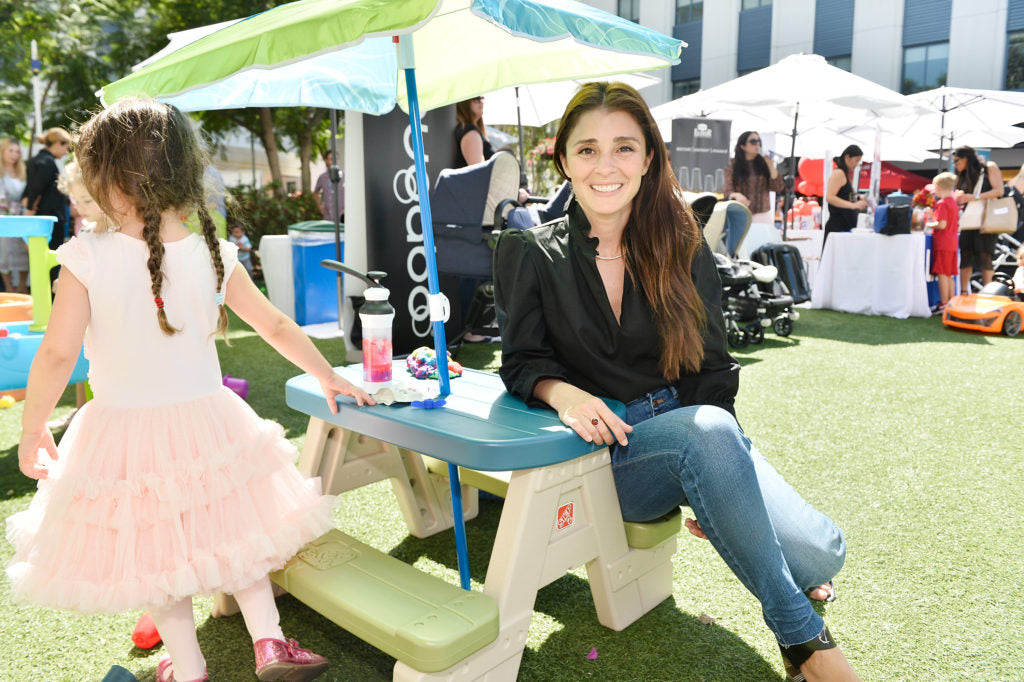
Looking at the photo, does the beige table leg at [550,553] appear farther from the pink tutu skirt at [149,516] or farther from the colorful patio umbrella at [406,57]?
the pink tutu skirt at [149,516]

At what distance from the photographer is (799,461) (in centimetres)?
373

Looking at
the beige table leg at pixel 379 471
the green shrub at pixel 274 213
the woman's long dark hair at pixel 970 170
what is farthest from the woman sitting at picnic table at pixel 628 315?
the green shrub at pixel 274 213

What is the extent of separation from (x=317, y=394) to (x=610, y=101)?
48.7 inches

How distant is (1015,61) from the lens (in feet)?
65.1

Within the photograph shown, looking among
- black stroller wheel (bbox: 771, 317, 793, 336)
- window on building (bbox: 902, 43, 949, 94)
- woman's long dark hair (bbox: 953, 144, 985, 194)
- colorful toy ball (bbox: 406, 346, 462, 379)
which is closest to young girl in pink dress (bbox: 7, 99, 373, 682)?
colorful toy ball (bbox: 406, 346, 462, 379)

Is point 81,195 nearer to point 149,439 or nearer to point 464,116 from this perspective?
point 149,439

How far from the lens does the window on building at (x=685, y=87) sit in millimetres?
25359

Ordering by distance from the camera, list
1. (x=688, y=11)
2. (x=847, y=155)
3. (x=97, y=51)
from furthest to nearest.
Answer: (x=688, y=11), (x=97, y=51), (x=847, y=155)

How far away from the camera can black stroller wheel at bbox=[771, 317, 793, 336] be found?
7219 millimetres

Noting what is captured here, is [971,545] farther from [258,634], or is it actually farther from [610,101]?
[258,634]

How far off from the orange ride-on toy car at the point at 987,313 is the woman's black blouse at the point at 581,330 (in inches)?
259

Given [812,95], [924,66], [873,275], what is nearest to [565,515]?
[873,275]

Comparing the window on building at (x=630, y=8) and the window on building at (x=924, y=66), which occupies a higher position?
the window on building at (x=630, y=8)

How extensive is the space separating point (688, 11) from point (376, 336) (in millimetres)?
26558
